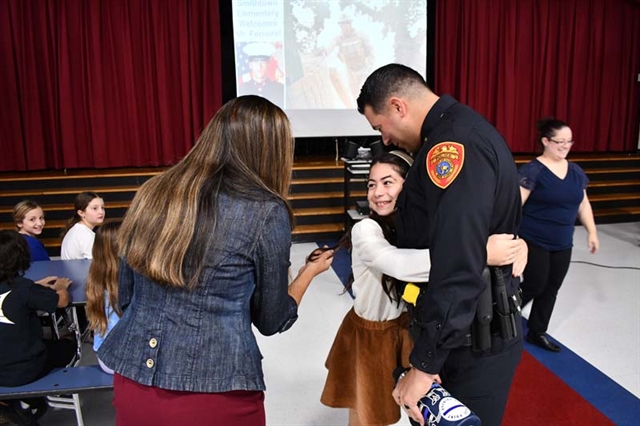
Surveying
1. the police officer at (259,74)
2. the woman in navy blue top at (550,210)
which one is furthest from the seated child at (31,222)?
the police officer at (259,74)

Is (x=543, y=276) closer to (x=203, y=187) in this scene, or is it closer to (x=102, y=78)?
(x=203, y=187)

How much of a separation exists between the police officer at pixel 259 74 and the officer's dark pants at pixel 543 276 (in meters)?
4.17

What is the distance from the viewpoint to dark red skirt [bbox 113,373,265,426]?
1139 mm

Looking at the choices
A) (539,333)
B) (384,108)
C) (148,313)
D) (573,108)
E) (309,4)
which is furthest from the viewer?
(573,108)

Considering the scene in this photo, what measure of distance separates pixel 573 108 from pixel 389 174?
23.2ft

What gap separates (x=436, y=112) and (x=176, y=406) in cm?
96

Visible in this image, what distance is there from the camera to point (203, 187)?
1.13 metres

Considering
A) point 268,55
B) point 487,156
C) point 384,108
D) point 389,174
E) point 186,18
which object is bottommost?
point 389,174

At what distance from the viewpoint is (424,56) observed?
274 inches

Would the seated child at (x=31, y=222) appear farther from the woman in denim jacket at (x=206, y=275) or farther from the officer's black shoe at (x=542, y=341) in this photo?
the officer's black shoe at (x=542, y=341)

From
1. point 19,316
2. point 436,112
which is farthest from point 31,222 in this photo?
point 436,112

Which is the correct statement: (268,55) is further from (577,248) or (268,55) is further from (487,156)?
(487,156)

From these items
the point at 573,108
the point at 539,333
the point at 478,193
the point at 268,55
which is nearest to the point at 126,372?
the point at 478,193

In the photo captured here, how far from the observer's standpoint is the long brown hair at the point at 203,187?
1.09 m
